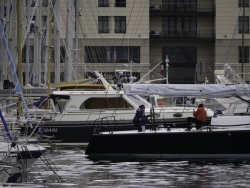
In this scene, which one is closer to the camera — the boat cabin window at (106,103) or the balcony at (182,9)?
the boat cabin window at (106,103)

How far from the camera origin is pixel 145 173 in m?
27.0

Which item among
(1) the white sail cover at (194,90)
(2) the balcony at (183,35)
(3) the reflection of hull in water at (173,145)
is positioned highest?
Result: (2) the balcony at (183,35)

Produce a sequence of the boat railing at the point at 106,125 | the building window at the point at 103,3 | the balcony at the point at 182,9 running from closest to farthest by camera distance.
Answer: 1. the boat railing at the point at 106,125
2. the building window at the point at 103,3
3. the balcony at the point at 182,9

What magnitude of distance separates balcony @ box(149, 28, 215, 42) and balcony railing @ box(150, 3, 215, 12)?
2071 mm

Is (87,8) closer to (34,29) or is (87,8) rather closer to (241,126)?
(34,29)

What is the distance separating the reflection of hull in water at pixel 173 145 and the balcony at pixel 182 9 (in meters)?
53.7

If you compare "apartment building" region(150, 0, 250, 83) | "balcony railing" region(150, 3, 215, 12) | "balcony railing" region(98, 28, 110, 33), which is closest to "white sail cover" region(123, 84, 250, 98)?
"balcony railing" region(98, 28, 110, 33)

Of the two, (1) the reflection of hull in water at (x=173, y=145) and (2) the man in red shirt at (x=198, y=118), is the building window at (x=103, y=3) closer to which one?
(1) the reflection of hull in water at (x=173, y=145)

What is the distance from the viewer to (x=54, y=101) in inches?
1411

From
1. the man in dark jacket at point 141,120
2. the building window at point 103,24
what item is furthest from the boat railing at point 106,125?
the building window at point 103,24

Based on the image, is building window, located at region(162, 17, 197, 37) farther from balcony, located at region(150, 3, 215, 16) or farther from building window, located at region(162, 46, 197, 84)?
building window, located at region(162, 46, 197, 84)

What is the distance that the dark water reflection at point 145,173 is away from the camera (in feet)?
80.5

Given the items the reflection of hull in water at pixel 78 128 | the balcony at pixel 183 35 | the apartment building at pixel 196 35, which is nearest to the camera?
the reflection of hull in water at pixel 78 128

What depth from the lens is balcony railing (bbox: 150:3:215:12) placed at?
276 ft
